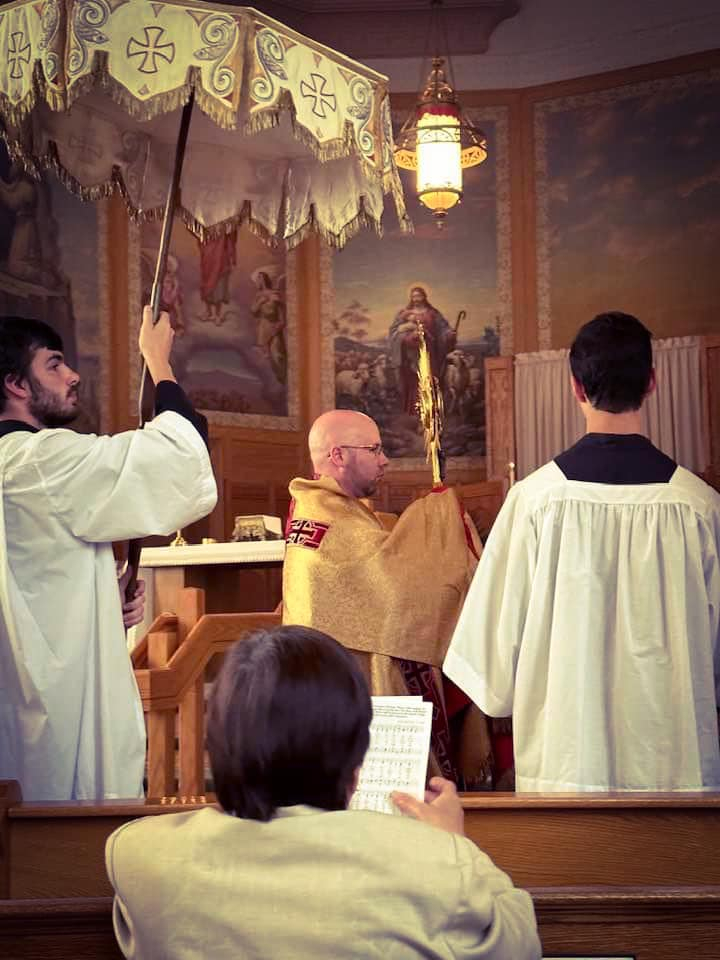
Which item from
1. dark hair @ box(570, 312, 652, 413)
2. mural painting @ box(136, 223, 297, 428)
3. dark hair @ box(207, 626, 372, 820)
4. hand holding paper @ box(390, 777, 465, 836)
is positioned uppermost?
mural painting @ box(136, 223, 297, 428)

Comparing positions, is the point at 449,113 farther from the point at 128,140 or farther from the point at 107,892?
the point at 107,892

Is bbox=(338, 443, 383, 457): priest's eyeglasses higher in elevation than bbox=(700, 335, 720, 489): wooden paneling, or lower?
lower

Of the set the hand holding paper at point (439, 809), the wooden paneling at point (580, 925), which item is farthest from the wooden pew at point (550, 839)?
the hand holding paper at point (439, 809)

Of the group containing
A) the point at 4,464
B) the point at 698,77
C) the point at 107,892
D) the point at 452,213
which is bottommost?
the point at 107,892

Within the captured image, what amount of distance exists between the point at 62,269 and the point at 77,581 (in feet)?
34.5

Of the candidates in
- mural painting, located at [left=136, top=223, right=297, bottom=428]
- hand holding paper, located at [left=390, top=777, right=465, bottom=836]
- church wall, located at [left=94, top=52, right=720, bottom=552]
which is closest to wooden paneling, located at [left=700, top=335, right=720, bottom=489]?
church wall, located at [left=94, top=52, right=720, bottom=552]

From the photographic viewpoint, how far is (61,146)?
4484mm

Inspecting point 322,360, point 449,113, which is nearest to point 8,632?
point 449,113

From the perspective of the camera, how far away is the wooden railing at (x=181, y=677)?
17.0 feet

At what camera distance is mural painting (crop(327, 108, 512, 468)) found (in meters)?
14.8

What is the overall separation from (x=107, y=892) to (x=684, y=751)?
1536mm

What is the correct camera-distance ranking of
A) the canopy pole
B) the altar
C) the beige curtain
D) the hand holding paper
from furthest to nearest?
the beige curtain
the altar
the canopy pole
the hand holding paper

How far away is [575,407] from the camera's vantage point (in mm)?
13672

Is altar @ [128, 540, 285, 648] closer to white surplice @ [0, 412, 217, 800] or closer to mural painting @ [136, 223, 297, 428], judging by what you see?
white surplice @ [0, 412, 217, 800]
